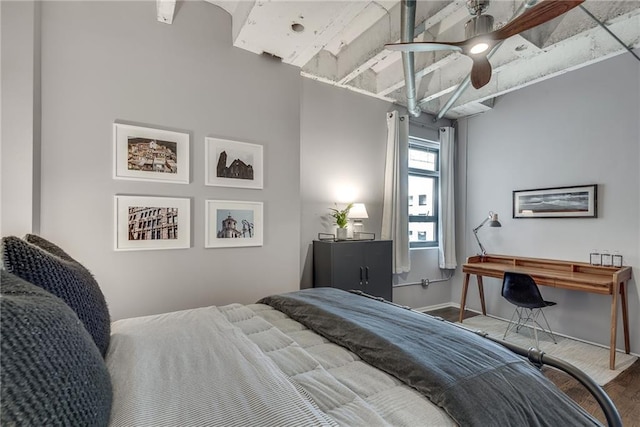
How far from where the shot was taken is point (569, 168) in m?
3.37

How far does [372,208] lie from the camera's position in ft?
12.6

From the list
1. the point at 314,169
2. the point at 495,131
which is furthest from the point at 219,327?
the point at 495,131

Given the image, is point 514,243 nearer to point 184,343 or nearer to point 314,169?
point 314,169

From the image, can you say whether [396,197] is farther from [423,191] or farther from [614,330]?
[614,330]

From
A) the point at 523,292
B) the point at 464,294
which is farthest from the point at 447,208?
the point at 523,292

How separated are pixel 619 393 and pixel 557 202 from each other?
1991mm

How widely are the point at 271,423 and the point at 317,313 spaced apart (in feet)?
2.56

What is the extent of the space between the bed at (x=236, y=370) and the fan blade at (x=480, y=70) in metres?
1.80

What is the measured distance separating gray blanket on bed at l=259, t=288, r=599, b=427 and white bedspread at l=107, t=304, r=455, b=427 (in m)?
0.04

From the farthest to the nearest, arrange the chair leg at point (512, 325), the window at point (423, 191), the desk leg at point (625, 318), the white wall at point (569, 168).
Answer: the window at point (423, 191)
the chair leg at point (512, 325)
the white wall at point (569, 168)
the desk leg at point (625, 318)

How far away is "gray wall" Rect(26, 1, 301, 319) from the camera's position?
207cm

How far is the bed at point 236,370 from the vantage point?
0.59 metres

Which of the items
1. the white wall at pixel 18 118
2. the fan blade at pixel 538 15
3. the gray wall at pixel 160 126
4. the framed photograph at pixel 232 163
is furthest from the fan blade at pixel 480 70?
the white wall at pixel 18 118

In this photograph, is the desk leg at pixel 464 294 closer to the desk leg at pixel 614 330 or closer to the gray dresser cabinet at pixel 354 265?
the gray dresser cabinet at pixel 354 265
